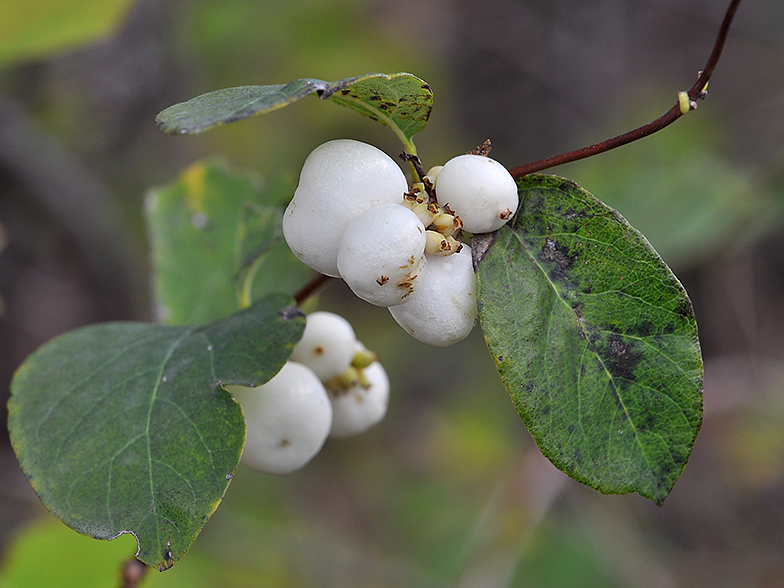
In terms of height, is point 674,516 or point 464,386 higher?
point 464,386

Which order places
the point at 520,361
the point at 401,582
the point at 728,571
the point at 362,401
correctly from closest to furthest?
the point at 520,361
the point at 362,401
the point at 401,582
the point at 728,571

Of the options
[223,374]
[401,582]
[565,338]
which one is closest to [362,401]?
[223,374]

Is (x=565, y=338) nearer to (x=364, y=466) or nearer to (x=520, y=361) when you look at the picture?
(x=520, y=361)

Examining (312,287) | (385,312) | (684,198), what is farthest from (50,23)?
(684,198)

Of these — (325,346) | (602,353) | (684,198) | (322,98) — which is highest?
(322,98)

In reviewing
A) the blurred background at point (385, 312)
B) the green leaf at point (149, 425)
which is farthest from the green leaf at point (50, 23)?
the green leaf at point (149, 425)

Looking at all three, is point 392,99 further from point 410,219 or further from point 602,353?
point 602,353

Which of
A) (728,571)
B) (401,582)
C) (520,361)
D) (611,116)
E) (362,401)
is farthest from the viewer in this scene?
(611,116)
